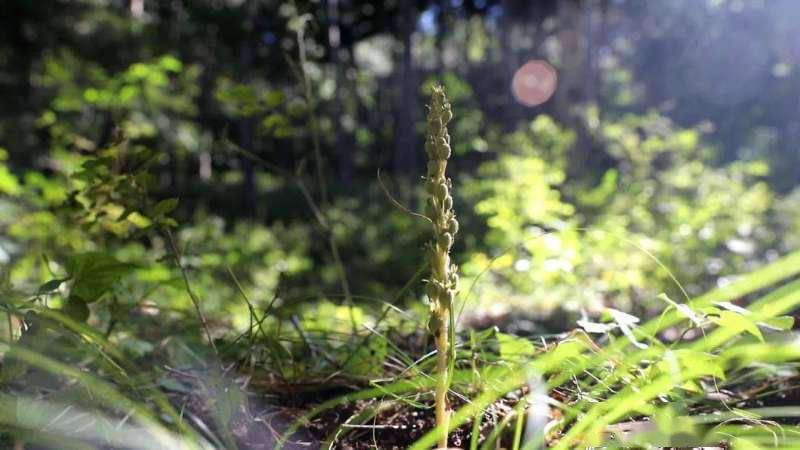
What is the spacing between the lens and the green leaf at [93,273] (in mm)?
1083

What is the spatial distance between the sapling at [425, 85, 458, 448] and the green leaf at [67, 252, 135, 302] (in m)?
0.63

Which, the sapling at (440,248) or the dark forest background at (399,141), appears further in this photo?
the dark forest background at (399,141)

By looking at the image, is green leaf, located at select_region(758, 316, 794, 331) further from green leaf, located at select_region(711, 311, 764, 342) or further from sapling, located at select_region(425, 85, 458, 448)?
sapling, located at select_region(425, 85, 458, 448)

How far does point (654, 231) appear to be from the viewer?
177 inches

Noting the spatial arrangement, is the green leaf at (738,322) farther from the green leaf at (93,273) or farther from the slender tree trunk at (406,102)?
the slender tree trunk at (406,102)

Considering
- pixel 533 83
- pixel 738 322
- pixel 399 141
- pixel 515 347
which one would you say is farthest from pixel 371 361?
pixel 399 141

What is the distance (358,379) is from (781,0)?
25186mm

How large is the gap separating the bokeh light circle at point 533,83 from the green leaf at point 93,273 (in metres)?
15.8

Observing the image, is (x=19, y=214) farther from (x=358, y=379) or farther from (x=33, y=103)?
(x=33, y=103)

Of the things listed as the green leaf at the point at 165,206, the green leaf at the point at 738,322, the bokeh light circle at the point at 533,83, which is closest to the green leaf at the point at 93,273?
the green leaf at the point at 165,206

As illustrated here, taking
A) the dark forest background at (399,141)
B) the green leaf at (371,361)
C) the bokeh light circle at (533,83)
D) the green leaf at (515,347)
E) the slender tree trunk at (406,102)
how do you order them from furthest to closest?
the slender tree trunk at (406,102)
the bokeh light circle at (533,83)
the dark forest background at (399,141)
the green leaf at (371,361)
the green leaf at (515,347)

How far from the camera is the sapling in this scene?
0.72m

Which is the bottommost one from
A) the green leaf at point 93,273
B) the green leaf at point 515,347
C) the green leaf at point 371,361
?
the green leaf at point 371,361

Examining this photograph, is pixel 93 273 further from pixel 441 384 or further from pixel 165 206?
pixel 441 384
